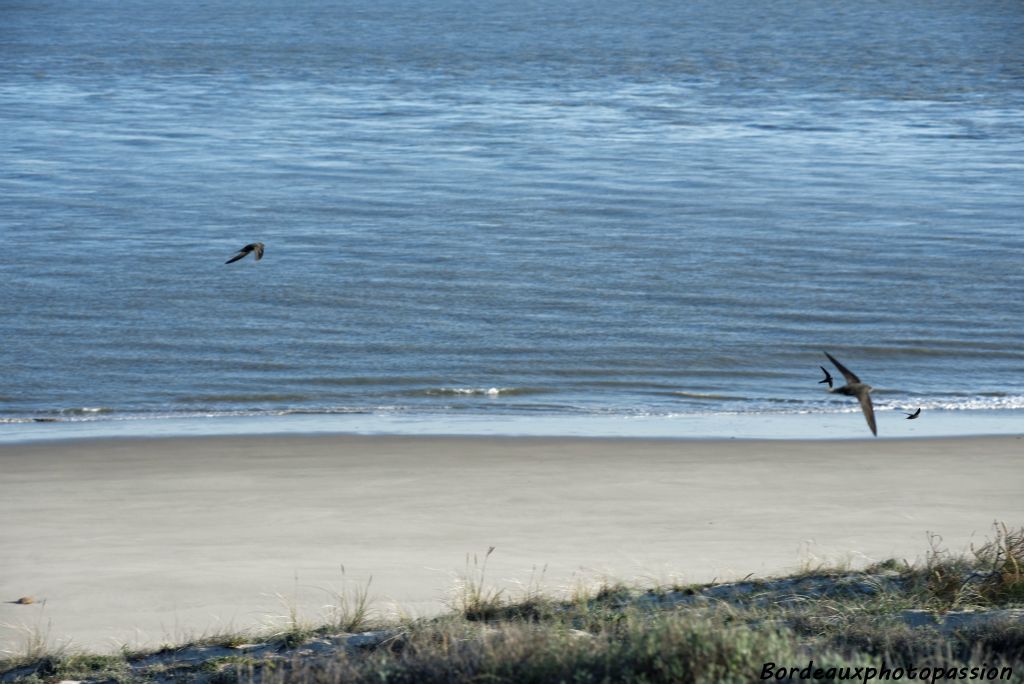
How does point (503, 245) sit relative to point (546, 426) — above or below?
above

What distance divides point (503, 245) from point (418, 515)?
10.7 metres

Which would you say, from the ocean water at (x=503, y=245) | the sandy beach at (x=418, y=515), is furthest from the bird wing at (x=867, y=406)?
the ocean water at (x=503, y=245)

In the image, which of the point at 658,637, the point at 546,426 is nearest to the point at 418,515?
the point at 546,426

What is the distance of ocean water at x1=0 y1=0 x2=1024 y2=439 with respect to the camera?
47.9ft

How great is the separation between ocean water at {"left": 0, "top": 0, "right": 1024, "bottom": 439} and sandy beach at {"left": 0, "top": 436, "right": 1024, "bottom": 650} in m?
1.51

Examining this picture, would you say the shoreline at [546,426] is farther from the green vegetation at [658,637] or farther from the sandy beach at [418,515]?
the green vegetation at [658,637]

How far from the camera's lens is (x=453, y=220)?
Result: 2197cm

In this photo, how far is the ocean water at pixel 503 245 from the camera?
14.6m

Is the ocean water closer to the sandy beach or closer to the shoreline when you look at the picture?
the shoreline

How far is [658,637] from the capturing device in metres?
5.21

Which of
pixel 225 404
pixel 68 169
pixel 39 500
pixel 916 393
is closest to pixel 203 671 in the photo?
pixel 39 500

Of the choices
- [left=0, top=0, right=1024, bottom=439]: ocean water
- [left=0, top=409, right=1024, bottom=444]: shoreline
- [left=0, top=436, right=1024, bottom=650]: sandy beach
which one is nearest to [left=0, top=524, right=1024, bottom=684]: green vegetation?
[left=0, top=436, right=1024, bottom=650]: sandy beach

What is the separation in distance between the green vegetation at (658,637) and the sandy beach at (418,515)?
0.69 metres

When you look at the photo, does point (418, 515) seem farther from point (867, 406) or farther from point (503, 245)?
point (503, 245)
